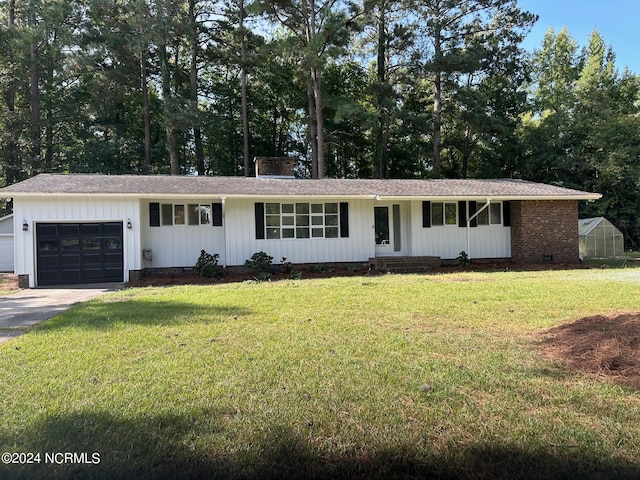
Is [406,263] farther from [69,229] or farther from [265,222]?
[69,229]

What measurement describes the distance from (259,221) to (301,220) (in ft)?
4.66

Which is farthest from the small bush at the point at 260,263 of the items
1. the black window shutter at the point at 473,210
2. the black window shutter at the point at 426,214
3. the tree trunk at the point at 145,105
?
the tree trunk at the point at 145,105

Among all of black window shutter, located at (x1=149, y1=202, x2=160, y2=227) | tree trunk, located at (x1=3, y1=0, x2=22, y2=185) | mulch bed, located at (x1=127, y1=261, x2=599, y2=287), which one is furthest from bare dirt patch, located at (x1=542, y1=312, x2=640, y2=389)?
tree trunk, located at (x1=3, y1=0, x2=22, y2=185)

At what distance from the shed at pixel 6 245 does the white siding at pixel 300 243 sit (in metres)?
9.94

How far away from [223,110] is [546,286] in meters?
23.5

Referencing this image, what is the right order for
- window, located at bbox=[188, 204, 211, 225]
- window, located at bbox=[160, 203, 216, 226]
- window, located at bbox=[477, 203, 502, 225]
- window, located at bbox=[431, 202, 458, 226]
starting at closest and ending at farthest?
window, located at bbox=[160, 203, 216, 226] < window, located at bbox=[188, 204, 211, 225] < window, located at bbox=[431, 202, 458, 226] < window, located at bbox=[477, 203, 502, 225]

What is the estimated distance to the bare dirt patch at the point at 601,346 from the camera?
12.8 ft

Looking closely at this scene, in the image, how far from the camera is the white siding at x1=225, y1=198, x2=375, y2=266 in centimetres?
1403

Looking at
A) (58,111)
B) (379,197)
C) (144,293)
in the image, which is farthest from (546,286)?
(58,111)

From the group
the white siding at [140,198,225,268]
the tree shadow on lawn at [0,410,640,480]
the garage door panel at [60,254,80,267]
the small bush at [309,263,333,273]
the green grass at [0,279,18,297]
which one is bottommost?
the tree shadow on lawn at [0,410,640,480]

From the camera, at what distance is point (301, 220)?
47.8 feet

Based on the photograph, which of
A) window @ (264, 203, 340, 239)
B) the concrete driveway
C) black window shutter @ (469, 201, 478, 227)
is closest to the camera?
the concrete driveway

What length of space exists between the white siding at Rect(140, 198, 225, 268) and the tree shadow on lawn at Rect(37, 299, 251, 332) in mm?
5402

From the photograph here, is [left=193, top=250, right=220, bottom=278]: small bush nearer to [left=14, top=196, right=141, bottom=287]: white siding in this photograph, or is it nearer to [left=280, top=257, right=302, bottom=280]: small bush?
[left=14, top=196, right=141, bottom=287]: white siding
